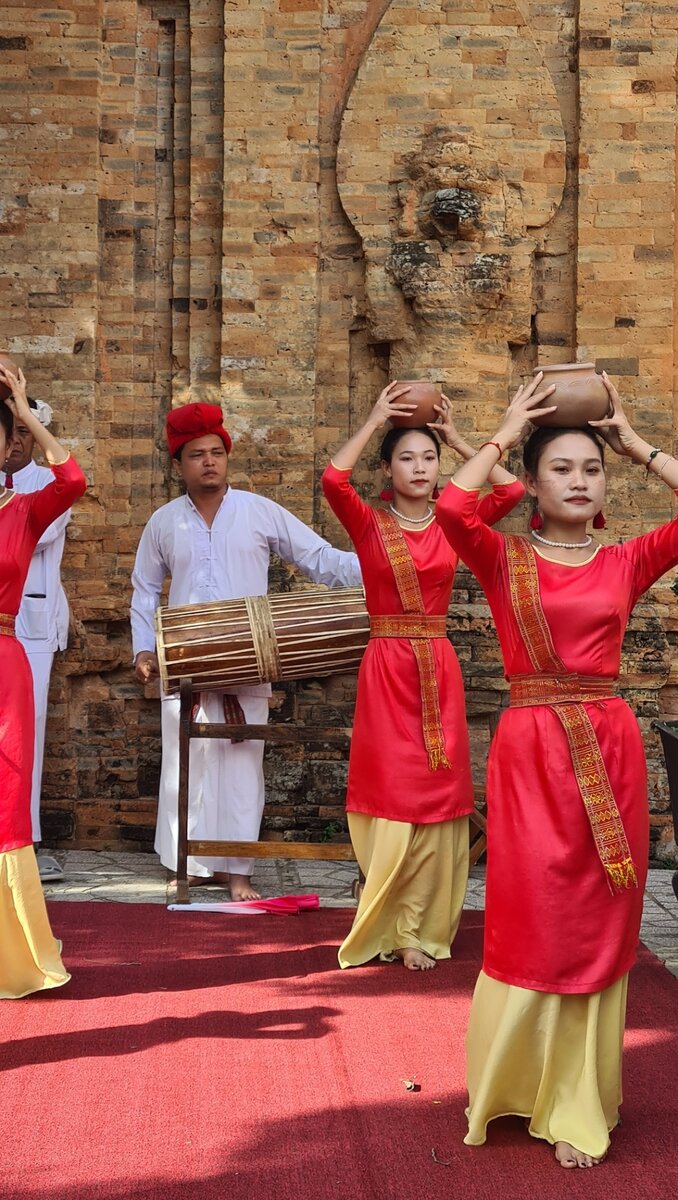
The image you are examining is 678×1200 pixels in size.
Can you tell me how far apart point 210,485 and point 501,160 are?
2661mm

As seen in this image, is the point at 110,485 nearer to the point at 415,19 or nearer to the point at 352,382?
the point at 352,382

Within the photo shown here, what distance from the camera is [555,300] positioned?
7457 mm

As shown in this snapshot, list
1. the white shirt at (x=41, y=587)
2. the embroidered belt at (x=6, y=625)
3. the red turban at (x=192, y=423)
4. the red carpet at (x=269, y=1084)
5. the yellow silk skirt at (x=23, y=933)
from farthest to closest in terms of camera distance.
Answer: the white shirt at (x=41, y=587), the red turban at (x=192, y=423), the embroidered belt at (x=6, y=625), the yellow silk skirt at (x=23, y=933), the red carpet at (x=269, y=1084)

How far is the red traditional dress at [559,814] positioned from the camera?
127 inches

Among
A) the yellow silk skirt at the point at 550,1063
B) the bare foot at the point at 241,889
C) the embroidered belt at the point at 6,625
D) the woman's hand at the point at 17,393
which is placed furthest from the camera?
the bare foot at the point at 241,889

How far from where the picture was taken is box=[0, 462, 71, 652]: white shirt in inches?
259

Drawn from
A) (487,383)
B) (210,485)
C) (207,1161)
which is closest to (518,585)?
(207,1161)

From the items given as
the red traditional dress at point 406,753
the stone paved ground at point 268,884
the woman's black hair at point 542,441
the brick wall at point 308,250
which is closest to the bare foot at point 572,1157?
the woman's black hair at point 542,441

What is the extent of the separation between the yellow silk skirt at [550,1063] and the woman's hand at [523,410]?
1.35 m

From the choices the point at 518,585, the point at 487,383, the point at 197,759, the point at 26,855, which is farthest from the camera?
the point at 487,383

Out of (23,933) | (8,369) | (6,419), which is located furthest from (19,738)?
(8,369)

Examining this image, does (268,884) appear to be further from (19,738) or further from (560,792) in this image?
(560,792)

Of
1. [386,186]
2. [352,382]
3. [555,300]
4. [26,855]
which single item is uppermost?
[386,186]

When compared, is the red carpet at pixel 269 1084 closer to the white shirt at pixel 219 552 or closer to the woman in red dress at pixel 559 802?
the woman in red dress at pixel 559 802
